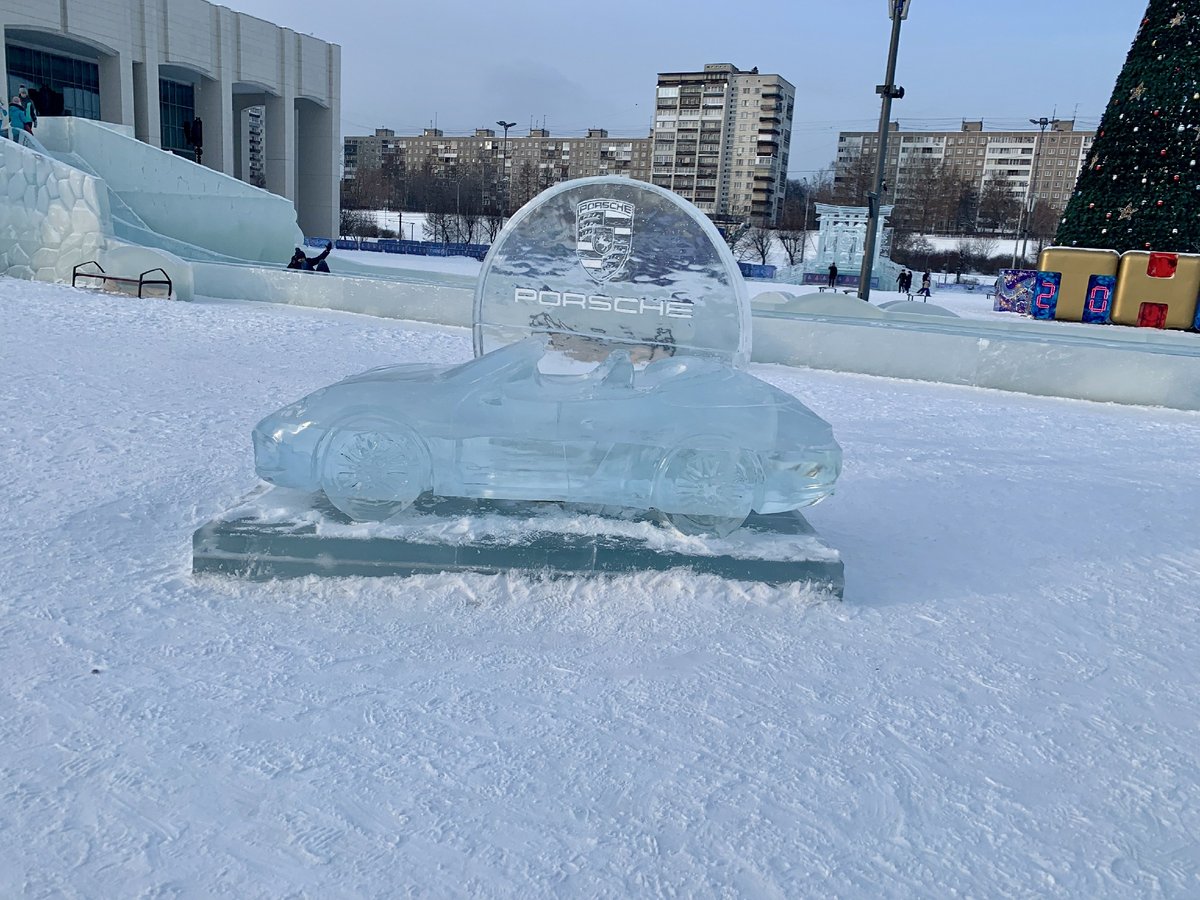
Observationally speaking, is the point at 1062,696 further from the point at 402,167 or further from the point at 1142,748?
the point at 402,167

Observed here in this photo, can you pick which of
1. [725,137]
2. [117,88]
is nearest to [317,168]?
[117,88]

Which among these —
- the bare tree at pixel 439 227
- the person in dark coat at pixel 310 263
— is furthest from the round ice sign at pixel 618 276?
the bare tree at pixel 439 227

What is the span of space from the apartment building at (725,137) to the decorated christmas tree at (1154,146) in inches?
2666

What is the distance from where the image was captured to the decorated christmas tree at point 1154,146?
60.5 ft

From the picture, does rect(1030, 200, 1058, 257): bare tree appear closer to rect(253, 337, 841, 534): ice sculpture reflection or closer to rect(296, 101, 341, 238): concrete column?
rect(296, 101, 341, 238): concrete column

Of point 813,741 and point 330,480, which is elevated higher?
point 330,480

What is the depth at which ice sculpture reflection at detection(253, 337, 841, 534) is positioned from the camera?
160 inches

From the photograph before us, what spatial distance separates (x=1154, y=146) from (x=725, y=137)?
76171 mm

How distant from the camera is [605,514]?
4.45 meters

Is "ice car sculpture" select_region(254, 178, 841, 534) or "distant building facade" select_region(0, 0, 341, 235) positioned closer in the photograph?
"ice car sculpture" select_region(254, 178, 841, 534)

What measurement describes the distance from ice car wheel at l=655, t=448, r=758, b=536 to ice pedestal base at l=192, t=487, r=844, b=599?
6.8 inches

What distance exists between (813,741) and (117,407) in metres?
6.21

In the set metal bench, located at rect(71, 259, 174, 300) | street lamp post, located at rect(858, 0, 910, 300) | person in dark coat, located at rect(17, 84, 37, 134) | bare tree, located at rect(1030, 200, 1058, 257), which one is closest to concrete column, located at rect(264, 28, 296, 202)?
person in dark coat, located at rect(17, 84, 37, 134)

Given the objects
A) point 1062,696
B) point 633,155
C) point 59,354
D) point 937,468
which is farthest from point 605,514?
point 633,155
